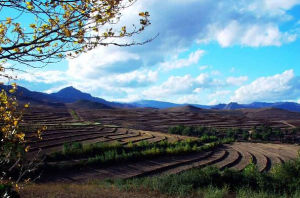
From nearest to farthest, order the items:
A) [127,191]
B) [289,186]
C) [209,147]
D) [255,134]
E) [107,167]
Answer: [127,191]
[289,186]
[107,167]
[209,147]
[255,134]

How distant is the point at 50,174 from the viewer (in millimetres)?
A: 20359

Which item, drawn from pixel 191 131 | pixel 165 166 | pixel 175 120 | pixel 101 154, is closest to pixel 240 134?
pixel 191 131

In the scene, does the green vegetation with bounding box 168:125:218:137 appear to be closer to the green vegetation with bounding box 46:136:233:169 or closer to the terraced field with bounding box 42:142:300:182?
the terraced field with bounding box 42:142:300:182

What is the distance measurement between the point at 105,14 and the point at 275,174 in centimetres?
1524

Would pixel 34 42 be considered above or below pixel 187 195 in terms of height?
above

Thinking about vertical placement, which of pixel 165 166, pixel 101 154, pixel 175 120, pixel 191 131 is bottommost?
pixel 165 166

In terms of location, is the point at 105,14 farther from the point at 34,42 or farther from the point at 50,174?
the point at 50,174

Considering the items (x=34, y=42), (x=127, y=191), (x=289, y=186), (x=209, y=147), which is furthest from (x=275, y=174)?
(x=209, y=147)

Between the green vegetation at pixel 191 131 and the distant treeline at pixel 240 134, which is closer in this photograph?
the distant treeline at pixel 240 134

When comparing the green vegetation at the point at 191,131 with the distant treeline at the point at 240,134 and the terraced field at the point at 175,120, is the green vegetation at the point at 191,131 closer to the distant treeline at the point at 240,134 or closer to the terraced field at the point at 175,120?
the distant treeline at the point at 240,134

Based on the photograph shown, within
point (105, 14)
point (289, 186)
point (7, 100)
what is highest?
point (105, 14)

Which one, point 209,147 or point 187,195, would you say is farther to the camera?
point 209,147

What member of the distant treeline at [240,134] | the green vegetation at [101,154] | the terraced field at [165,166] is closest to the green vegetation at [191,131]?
the distant treeline at [240,134]

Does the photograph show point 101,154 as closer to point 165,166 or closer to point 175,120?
point 165,166
